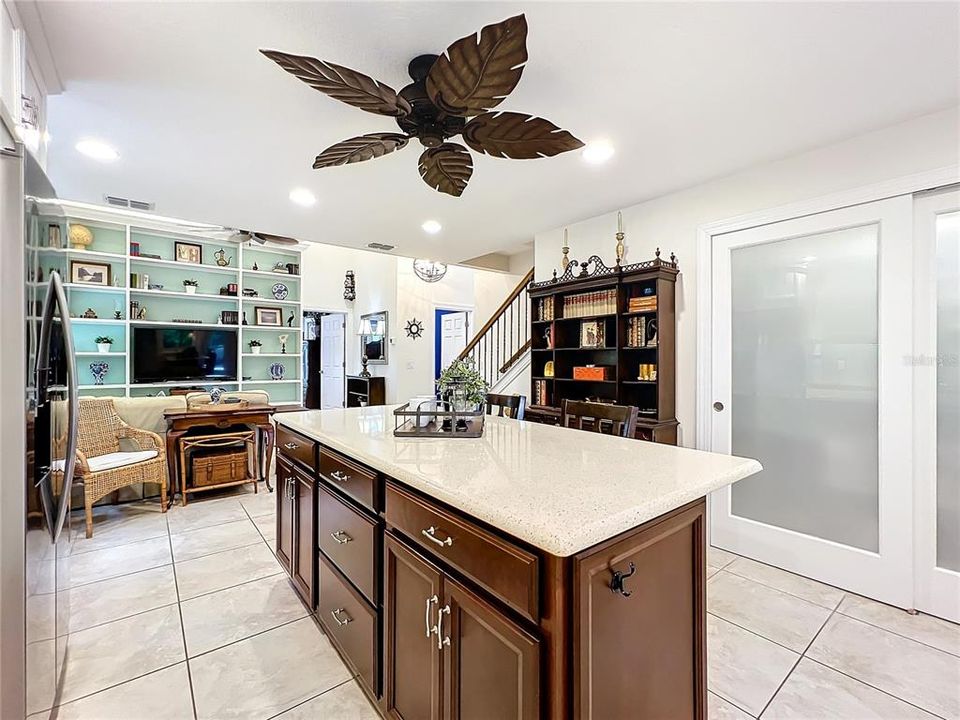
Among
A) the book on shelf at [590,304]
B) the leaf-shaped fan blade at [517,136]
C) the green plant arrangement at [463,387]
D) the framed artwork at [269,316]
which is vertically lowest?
the green plant arrangement at [463,387]

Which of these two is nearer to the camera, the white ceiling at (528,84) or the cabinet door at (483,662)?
the cabinet door at (483,662)

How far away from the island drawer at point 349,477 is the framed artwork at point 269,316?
5876 mm

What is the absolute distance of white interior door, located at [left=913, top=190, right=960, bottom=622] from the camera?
2.23 m

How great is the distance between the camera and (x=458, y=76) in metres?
1.53

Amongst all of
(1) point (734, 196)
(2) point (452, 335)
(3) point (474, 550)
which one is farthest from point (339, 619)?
(2) point (452, 335)

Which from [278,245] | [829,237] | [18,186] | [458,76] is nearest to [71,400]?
[18,186]

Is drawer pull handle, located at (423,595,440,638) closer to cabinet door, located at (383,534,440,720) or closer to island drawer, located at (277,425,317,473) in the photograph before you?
cabinet door, located at (383,534,440,720)

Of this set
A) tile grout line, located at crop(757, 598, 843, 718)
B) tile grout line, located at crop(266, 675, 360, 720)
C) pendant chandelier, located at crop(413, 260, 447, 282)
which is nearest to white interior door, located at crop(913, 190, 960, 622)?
tile grout line, located at crop(757, 598, 843, 718)

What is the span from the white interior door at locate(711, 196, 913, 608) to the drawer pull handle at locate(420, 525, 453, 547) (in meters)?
2.56

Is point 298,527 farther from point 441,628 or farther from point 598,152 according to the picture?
point 598,152

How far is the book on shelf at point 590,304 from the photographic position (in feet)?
11.6

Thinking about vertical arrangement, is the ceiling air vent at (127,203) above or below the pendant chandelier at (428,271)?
below

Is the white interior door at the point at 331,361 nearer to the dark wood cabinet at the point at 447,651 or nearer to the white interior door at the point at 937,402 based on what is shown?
the dark wood cabinet at the point at 447,651

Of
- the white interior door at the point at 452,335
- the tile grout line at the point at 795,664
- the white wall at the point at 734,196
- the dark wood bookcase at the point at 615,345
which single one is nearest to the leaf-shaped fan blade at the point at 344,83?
the dark wood bookcase at the point at 615,345
